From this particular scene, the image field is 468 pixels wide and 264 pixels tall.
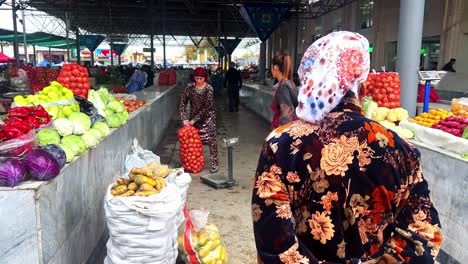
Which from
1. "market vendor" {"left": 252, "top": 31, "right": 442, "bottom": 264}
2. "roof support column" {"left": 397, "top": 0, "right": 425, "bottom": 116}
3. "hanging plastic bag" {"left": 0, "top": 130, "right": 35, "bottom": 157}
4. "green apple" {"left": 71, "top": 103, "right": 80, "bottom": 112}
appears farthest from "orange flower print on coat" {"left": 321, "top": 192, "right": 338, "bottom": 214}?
"roof support column" {"left": 397, "top": 0, "right": 425, "bottom": 116}

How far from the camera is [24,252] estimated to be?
215 centimetres

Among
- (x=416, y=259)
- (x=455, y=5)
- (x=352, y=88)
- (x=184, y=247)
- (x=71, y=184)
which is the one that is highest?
(x=455, y=5)

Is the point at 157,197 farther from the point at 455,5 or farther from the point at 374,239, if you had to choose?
the point at 455,5

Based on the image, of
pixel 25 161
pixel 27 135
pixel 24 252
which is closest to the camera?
pixel 24 252

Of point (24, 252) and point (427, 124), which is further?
point (427, 124)

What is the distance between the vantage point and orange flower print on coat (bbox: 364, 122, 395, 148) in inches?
49.8

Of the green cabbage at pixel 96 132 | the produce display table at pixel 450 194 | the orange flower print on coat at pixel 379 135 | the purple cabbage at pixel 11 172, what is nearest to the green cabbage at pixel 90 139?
the green cabbage at pixel 96 132

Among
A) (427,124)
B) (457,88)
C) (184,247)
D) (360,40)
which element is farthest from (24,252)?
(457,88)

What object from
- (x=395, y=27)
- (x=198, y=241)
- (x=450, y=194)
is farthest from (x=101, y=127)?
(x=395, y=27)

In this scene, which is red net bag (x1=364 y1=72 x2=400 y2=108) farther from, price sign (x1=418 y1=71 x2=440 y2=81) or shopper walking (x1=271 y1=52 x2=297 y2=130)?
shopper walking (x1=271 y1=52 x2=297 y2=130)

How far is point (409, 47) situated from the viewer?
509cm

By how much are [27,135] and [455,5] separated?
16.1 meters

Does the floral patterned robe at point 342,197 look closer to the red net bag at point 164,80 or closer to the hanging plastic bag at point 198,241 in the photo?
the hanging plastic bag at point 198,241

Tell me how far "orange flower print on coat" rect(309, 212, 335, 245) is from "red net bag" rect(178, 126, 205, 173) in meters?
4.90
